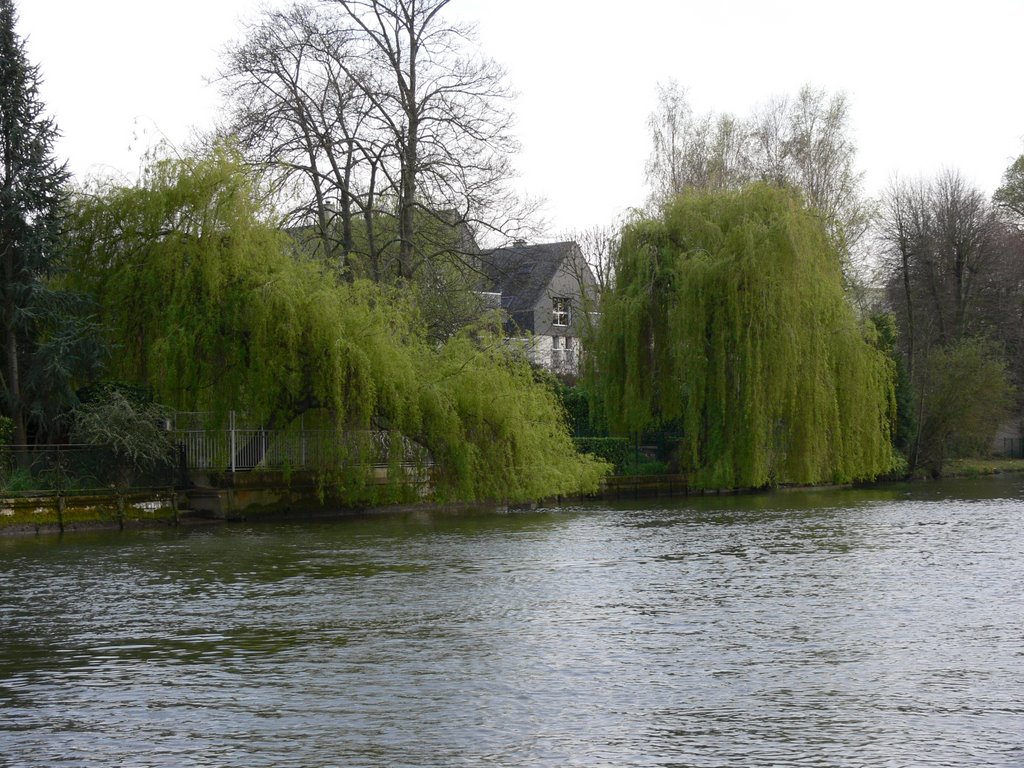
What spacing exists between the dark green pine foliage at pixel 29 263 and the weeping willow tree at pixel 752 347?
1703cm

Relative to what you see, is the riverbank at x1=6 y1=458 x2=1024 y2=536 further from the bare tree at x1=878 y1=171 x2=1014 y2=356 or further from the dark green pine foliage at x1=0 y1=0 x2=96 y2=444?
the bare tree at x1=878 y1=171 x2=1014 y2=356

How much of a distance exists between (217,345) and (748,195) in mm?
17334

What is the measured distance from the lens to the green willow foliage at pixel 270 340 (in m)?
28.9

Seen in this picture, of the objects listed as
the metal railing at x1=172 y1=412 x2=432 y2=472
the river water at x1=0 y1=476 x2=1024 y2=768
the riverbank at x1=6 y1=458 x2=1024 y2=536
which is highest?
the metal railing at x1=172 y1=412 x2=432 y2=472

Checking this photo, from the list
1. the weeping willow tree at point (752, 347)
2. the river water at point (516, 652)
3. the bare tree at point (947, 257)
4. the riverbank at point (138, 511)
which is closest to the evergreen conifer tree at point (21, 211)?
the riverbank at point (138, 511)

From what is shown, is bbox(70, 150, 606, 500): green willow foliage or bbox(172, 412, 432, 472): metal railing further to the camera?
bbox(172, 412, 432, 472): metal railing

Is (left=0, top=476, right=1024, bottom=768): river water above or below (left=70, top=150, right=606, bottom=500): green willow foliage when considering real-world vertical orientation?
below

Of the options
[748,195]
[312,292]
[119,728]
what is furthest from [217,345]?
[119,728]

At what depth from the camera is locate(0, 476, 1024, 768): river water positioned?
9.20 metres

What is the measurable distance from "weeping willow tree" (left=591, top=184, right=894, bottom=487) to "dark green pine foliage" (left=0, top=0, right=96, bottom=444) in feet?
55.9

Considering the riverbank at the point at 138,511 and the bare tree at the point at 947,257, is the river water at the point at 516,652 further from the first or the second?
the bare tree at the point at 947,257

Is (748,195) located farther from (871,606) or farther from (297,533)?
(871,606)

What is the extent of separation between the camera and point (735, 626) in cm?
1420

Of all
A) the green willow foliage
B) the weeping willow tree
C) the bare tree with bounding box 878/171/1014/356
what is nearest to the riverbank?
the green willow foliage
